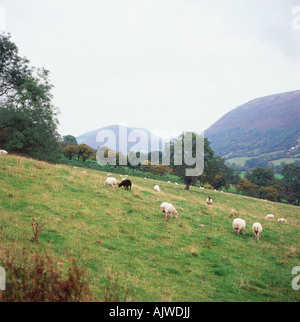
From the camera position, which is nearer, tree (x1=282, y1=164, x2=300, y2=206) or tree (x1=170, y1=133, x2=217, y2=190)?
tree (x1=170, y1=133, x2=217, y2=190)

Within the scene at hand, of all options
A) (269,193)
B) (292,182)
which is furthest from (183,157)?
(292,182)

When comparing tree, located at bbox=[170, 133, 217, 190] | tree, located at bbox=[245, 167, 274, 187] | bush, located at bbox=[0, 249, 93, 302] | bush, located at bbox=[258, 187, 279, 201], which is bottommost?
bush, located at bbox=[258, 187, 279, 201]

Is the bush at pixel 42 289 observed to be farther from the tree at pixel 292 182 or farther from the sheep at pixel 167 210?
the tree at pixel 292 182

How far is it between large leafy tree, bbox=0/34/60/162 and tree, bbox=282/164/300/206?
89.1m

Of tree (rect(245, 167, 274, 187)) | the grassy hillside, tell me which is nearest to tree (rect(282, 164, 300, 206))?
tree (rect(245, 167, 274, 187))

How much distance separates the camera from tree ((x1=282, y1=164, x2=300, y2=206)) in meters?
84.8

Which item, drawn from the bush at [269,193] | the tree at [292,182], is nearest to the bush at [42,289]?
the bush at [269,193]

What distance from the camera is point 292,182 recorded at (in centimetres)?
8612

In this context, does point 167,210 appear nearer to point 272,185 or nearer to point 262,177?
point 262,177

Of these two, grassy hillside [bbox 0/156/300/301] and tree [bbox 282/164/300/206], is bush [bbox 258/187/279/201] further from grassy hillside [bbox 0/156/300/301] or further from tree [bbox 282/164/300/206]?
grassy hillside [bbox 0/156/300/301]

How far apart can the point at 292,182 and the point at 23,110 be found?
9589cm
